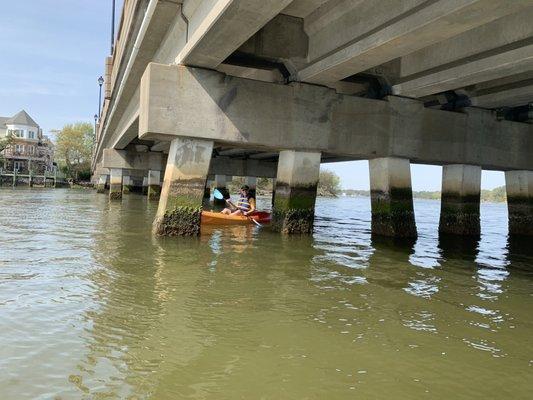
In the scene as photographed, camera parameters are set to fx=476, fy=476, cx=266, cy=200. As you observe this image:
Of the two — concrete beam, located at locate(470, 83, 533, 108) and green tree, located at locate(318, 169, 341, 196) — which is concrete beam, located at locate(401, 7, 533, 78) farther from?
green tree, located at locate(318, 169, 341, 196)

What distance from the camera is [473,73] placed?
10383 millimetres

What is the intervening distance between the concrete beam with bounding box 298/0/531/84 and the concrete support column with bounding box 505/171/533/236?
854cm

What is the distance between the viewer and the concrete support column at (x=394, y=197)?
13.2 metres

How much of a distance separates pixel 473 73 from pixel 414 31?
3.03 m

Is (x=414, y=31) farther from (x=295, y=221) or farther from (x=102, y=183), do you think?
(x=102, y=183)

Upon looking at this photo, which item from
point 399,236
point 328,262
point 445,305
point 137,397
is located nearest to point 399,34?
point 328,262

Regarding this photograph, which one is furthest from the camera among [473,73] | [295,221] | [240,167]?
[240,167]

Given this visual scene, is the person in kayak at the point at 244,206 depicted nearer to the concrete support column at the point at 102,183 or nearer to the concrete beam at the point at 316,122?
the concrete beam at the point at 316,122

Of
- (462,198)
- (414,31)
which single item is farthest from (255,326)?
(462,198)

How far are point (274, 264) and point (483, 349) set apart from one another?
4.41 metres

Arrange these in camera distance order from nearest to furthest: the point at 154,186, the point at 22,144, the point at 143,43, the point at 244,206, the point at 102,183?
the point at 143,43 < the point at 244,206 < the point at 154,186 < the point at 102,183 < the point at 22,144

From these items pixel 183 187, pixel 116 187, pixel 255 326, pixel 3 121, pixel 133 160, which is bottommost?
pixel 255 326

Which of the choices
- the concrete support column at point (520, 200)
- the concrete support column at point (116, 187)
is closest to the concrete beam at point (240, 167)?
the concrete support column at point (116, 187)

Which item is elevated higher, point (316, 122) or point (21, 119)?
point (21, 119)
